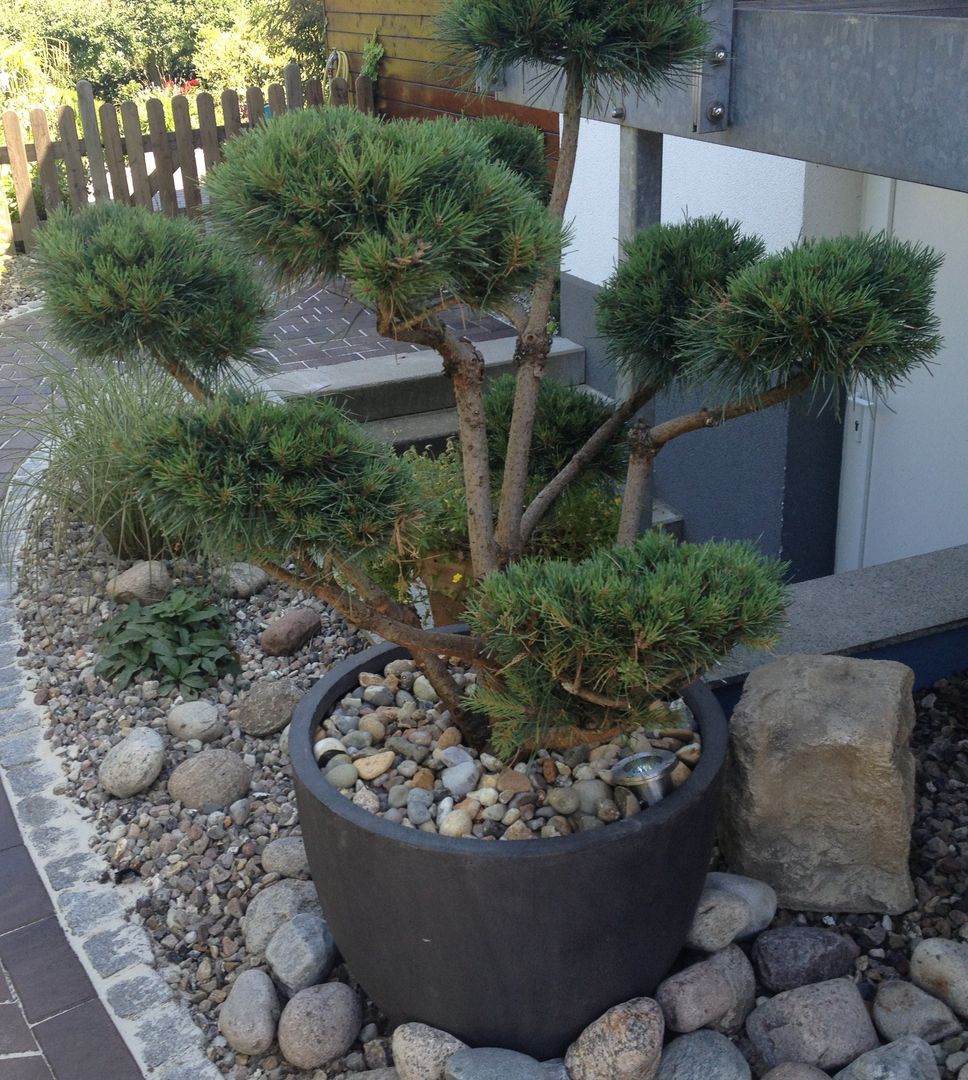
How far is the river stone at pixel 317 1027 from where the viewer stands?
228 cm

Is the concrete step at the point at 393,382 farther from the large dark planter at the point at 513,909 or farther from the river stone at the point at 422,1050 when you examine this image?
the river stone at the point at 422,1050

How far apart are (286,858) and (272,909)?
186 mm

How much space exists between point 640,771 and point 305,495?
0.86 metres

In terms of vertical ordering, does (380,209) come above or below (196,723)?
above

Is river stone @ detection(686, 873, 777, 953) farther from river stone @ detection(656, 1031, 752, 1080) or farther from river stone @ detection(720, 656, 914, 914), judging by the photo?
river stone @ detection(656, 1031, 752, 1080)

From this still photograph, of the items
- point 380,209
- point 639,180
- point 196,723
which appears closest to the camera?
point 380,209

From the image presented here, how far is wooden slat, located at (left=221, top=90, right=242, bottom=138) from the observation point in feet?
30.1

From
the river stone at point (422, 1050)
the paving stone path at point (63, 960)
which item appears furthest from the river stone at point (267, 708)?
the river stone at point (422, 1050)

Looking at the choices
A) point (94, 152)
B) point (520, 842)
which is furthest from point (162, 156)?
point (520, 842)

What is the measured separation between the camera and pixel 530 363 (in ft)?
7.62

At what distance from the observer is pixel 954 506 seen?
4.18 m

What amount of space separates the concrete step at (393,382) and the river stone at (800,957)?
11.5 ft

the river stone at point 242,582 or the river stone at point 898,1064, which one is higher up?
the river stone at point 898,1064

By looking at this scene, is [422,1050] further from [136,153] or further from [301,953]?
[136,153]
